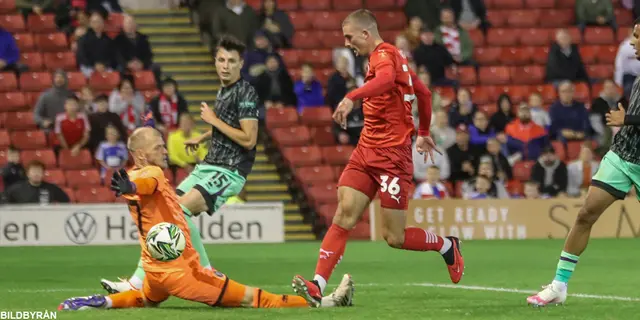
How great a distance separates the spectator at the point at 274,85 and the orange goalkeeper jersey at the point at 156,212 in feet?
40.8

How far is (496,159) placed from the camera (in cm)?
2088

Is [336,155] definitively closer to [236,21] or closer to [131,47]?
[236,21]

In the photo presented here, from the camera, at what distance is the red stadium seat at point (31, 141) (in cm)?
2044

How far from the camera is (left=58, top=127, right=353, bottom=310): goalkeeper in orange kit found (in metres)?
8.66

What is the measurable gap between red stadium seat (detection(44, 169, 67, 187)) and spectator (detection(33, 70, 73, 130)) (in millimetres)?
880

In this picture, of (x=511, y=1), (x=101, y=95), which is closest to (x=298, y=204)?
(x=101, y=95)

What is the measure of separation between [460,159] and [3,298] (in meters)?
11.6

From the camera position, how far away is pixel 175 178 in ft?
64.4

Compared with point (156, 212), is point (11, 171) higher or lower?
lower

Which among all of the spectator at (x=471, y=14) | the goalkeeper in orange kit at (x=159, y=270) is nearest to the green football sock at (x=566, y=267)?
the goalkeeper in orange kit at (x=159, y=270)

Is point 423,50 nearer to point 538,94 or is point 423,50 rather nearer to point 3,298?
point 538,94

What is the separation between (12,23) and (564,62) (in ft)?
32.5

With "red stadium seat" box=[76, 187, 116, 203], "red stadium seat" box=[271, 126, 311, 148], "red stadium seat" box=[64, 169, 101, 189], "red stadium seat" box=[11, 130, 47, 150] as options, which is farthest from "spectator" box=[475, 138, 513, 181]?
"red stadium seat" box=[11, 130, 47, 150]

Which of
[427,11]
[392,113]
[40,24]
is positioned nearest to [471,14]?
[427,11]
